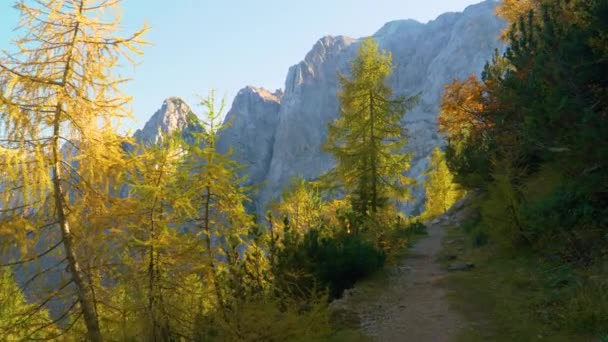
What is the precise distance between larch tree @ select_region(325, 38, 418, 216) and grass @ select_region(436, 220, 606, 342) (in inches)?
283

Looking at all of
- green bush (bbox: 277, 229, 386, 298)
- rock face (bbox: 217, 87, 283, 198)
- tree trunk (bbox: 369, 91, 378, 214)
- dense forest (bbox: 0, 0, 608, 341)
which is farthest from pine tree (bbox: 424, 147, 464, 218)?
rock face (bbox: 217, 87, 283, 198)

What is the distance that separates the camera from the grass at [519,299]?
6293 millimetres

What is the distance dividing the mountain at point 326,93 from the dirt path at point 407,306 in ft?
295

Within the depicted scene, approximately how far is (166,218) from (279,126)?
12206 centimetres

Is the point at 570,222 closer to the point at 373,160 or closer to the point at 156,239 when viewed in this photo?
the point at 156,239

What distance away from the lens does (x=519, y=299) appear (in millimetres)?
7902

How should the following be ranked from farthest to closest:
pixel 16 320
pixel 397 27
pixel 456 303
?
pixel 397 27 < pixel 456 303 < pixel 16 320

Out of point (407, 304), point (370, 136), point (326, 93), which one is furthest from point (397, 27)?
point (407, 304)

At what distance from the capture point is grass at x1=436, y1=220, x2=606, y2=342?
6.29 meters

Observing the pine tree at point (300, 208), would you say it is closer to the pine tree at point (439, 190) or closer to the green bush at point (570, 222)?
the green bush at point (570, 222)

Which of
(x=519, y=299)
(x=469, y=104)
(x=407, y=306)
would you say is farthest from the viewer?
(x=469, y=104)

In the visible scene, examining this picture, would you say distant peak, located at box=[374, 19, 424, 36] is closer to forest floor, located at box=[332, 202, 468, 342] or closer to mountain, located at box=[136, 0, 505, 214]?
mountain, located at box=[136, 0, 505, 214]

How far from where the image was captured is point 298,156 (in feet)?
400

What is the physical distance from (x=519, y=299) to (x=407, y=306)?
2234mm
